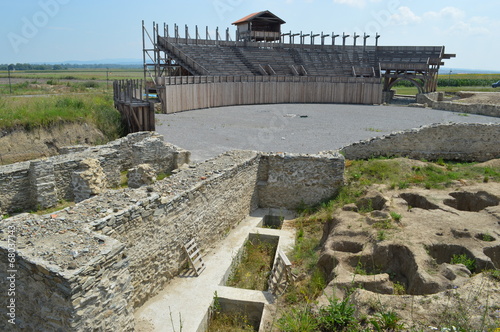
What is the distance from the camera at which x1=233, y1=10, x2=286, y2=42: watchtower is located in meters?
44.9

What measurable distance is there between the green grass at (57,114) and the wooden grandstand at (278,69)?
21.7 feet

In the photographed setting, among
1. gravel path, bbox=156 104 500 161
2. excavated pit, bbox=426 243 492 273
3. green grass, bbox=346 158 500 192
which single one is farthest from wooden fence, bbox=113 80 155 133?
excavated pit, bbox=426 243 492 273

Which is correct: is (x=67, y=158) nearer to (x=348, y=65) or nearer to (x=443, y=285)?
(x=443, y=285)

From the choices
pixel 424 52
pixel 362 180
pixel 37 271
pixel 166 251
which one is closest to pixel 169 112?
pixel 362 180

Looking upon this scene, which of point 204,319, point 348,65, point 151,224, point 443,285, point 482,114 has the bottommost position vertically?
point 204,319

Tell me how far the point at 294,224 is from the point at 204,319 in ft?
18.4

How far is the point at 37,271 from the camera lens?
5.83m

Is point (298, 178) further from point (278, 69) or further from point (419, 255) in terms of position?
point (278, 69)

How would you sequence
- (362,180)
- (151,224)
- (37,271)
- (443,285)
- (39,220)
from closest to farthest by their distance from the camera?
(37,271), (39,220), (443,285), (151,224), (362,180)

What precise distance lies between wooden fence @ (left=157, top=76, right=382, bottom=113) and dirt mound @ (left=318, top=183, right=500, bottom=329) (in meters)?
19.5

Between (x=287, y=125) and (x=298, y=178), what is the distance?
10.3 meters

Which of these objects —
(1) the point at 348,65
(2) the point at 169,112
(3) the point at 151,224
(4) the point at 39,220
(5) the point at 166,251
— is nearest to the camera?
(4) the point at 39,220

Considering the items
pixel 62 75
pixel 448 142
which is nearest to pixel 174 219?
pixel 448 142

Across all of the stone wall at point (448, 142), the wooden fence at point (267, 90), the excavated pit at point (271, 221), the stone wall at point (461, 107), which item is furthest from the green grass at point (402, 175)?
the wooden fence at point (267, 90)
